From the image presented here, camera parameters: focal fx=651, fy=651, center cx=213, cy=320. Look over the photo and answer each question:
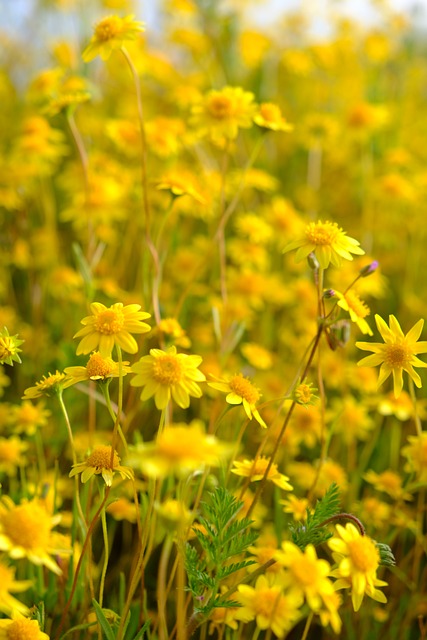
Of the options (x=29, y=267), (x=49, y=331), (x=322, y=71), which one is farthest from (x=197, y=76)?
(x=49, y=331)

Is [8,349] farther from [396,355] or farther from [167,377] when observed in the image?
[396,355]

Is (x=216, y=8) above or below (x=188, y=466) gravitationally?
above

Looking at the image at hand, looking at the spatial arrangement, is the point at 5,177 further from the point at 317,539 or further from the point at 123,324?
the point at 317,539

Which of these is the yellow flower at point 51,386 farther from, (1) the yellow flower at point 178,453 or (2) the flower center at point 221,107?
(2) the flower center at point 221,107

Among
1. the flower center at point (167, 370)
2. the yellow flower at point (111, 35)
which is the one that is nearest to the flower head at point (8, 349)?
the flower center at point (167, 370)

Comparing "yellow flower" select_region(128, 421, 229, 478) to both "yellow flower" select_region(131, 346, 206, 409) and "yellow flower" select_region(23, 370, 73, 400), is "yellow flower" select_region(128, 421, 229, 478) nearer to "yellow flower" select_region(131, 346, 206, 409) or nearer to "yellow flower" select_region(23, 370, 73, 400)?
"yellow flower" select_region(131, 346, 206, 409)

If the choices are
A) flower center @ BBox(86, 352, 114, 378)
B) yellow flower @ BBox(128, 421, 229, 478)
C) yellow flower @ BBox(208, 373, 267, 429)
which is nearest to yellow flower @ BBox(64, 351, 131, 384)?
flower center @ BBox(86, 352, 114, 378)

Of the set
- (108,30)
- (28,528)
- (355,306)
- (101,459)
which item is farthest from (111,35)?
(28,528)
